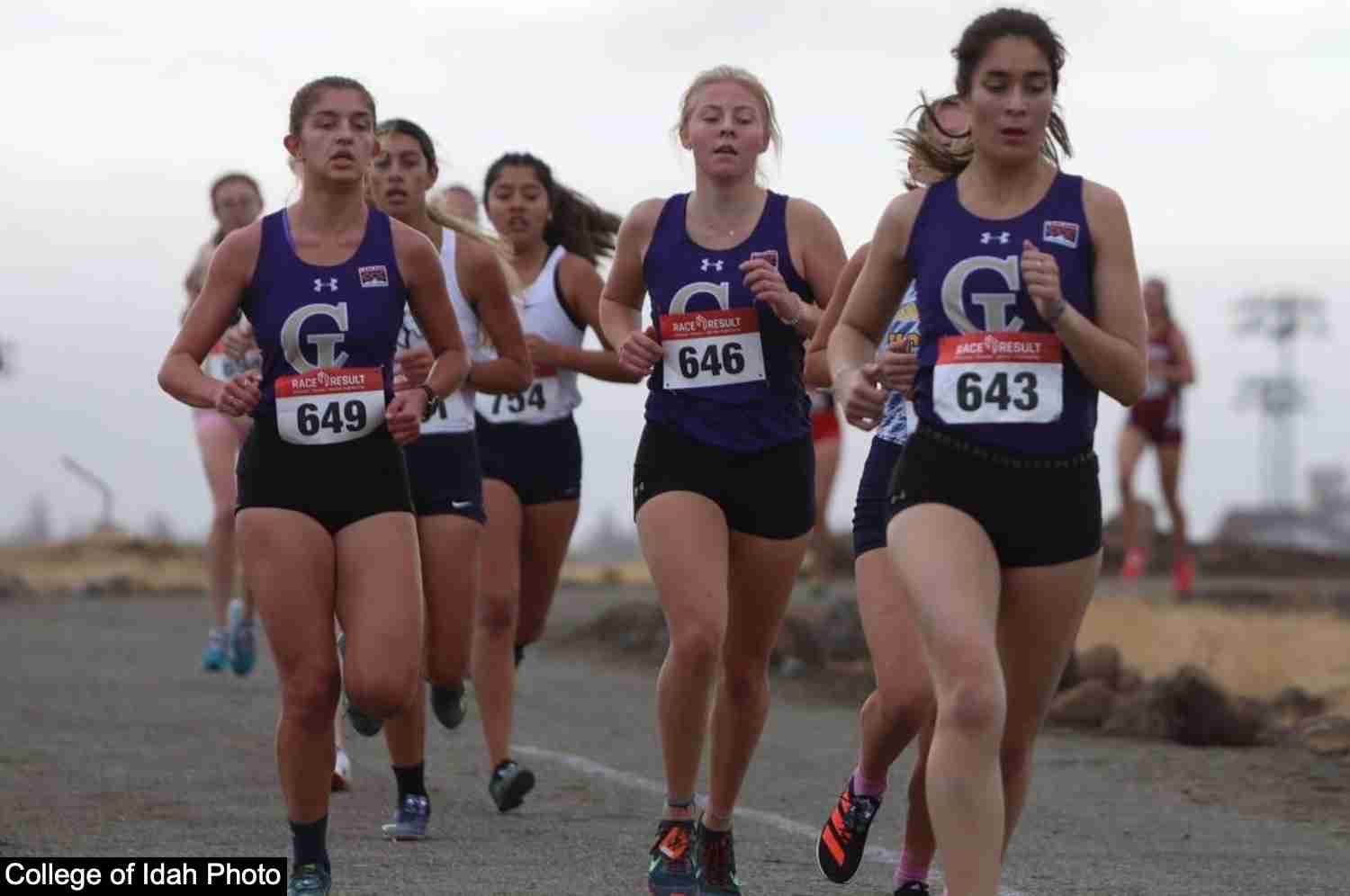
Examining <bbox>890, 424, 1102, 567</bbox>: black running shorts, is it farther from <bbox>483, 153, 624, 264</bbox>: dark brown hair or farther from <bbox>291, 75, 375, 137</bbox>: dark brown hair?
<bbox>483, 153, 624, 264</bbox>: dark brown hair

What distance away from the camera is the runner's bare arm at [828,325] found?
679 centimetres

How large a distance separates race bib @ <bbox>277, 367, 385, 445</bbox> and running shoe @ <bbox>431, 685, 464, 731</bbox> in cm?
216

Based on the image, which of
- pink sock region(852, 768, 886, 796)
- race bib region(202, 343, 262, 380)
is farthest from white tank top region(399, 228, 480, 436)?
race bib region(202, 343, 262, 380)

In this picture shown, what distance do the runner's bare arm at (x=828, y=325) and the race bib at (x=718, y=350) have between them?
17 centimetres

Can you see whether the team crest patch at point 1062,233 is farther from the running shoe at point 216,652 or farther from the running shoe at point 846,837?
the running shoe at point 216,652

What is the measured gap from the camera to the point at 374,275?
23.1 feet

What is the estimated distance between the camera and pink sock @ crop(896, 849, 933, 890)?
6973 millimetres

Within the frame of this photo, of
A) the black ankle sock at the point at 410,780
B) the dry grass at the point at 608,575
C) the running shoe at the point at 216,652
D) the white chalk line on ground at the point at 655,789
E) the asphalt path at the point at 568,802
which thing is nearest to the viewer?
the asphalt path at the point at 568,802

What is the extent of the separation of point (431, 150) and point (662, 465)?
219cm

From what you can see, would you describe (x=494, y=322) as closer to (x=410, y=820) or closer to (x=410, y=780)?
(x=410, y=780)

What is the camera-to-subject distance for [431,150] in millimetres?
9055

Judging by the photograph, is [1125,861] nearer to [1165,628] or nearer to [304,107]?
[304,107]

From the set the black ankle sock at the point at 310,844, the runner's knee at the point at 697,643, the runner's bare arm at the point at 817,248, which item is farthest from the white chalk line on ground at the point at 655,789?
the black ankle sock at the point at 310,844

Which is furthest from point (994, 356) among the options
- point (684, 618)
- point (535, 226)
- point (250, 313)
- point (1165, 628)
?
point (1165, 628)
